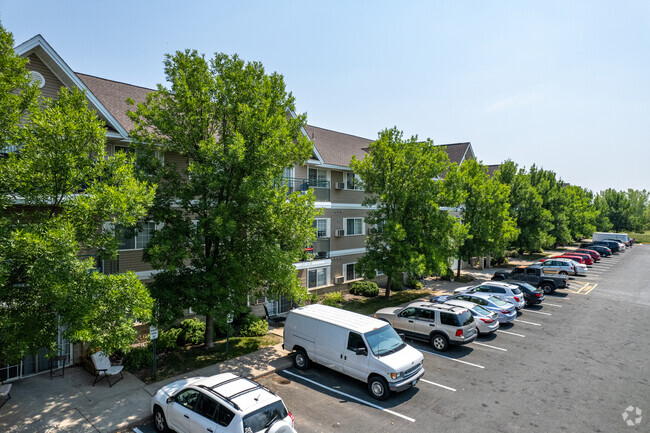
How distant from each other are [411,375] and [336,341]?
268 cm

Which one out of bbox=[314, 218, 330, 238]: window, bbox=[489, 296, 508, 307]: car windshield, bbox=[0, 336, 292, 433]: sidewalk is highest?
bbox=[314, 218, 330, 238]: window

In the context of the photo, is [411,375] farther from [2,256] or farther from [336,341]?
[2,256]

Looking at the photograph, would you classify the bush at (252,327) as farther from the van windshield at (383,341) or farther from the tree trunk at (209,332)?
the van windshield at (383,341)

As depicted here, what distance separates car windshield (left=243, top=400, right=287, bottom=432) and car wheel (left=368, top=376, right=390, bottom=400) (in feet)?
A: 13.3

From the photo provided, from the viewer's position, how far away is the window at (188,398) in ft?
29.4

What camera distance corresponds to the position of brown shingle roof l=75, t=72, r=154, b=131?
55.0 ft

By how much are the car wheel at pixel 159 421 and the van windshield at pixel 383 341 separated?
20.6ft

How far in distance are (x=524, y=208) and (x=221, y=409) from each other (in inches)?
1603

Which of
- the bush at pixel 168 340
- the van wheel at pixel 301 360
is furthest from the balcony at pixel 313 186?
the van wheel at pixel 301 360

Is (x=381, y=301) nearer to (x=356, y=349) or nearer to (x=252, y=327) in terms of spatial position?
(x=252, y=327)

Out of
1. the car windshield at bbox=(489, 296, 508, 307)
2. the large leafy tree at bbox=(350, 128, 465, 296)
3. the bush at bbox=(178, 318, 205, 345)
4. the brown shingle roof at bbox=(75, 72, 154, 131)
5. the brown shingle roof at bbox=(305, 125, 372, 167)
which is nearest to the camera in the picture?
the bush at bbox=(178, 318, 205, 345)

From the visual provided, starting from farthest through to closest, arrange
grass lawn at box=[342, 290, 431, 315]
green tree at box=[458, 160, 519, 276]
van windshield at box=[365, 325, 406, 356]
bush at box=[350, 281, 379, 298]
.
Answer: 1. green tree at box=[458, 160, 519, 276]
2. bush at box=[350, 281, 379, 298]
3. grass lawn at box=[342, 290, 431, 315]
4. van windshield at box=[365, 325, 406, 356]

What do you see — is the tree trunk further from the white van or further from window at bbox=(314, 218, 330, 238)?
window at bbox=(314, 218, 330, 238)

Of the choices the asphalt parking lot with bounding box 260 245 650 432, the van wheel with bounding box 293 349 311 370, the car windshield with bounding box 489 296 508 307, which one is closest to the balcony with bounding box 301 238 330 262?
the asphalt parking lot with bounding box 260 245 650 432
